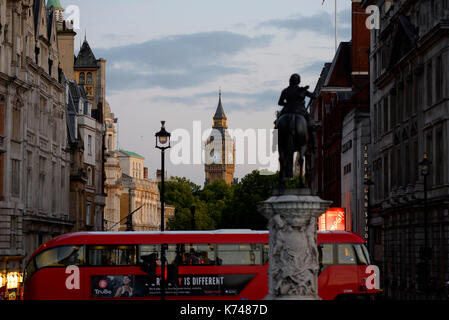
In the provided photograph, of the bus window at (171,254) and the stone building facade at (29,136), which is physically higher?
the stone building facade at (29,136)

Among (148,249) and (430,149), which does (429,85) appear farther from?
(148,249)

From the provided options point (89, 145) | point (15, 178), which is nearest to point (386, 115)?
point (15, 178)

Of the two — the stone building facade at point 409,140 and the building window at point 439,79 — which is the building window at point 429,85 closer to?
the stone building facade at point 409,140

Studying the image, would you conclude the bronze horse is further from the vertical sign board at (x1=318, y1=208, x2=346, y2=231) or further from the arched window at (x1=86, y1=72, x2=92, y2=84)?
the arched window at (x1=86, y1=72, x2=92, y2=84)

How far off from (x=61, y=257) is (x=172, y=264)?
173 inches

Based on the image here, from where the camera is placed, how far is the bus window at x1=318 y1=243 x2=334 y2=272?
1651 inches


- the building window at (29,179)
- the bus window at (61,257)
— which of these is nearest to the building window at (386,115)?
the building window at (29,179)

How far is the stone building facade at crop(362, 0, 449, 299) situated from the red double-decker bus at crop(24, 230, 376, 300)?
4.57 m

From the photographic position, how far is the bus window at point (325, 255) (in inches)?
1651

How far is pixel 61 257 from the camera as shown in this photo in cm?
4159

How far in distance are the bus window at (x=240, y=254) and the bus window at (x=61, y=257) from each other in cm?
545

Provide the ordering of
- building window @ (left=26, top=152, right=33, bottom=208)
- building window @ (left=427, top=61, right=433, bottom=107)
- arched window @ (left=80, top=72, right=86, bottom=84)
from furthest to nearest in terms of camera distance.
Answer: arched window @ (left=80, top=72, right=86, bottom=84) → building window @ (left=26, top=152, right=33, bottom=208) → building window @ (left=427, top=61, right=433, bottom=107)

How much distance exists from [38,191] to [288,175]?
47.0m

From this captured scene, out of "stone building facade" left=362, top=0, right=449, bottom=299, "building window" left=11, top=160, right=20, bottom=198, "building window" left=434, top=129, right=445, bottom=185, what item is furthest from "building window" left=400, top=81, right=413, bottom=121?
"building window" left=11, top=160, right=20, bottom=198
